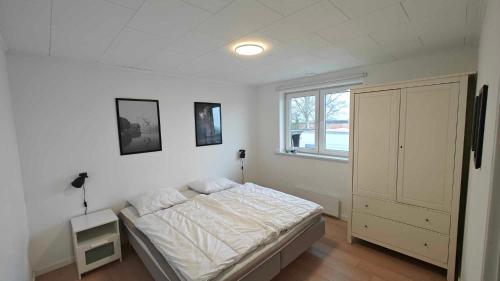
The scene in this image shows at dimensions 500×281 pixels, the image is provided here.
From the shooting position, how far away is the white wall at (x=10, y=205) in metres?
1.45

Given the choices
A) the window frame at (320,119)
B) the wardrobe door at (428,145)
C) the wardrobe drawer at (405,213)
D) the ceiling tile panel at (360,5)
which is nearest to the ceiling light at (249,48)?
the ceiling tile panel at (360,5)

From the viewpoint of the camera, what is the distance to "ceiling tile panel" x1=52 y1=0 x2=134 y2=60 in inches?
52.9

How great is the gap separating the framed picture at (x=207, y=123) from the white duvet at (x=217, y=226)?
40.9 inches

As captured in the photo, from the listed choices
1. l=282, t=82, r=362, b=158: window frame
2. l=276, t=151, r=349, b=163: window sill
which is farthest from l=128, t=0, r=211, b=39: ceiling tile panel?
l=276, t=151, r=349, b=163: window sill

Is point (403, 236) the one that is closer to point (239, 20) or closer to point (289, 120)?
point (289, 120)

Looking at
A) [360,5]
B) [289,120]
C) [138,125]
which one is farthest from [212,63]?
[289,120]

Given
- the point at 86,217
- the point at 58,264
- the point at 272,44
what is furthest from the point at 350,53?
the point at 58,264

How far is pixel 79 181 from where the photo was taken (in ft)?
7.93

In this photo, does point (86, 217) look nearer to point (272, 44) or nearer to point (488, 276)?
point (272, 44)

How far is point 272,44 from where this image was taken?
210 centimetres

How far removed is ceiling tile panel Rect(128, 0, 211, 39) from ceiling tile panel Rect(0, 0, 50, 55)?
0.52m

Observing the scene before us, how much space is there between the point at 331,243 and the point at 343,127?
1.74 meters

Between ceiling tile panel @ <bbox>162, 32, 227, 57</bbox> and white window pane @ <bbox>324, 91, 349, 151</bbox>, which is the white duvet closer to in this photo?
white window pane @ <bbox>324, 91, 349, 151</bbox>

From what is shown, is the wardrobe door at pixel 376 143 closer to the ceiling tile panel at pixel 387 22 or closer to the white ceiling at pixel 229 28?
the white ceiling at pixel 229 28
